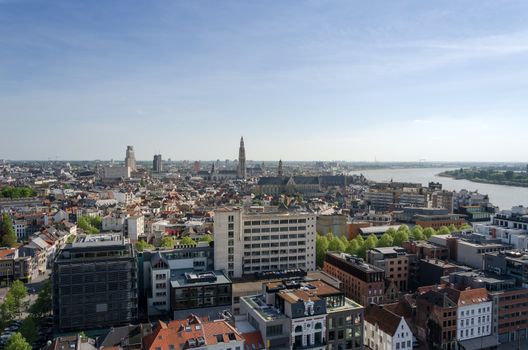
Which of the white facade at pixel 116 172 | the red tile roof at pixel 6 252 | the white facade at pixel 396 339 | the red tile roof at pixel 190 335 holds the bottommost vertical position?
the white facade at pixel 396 339

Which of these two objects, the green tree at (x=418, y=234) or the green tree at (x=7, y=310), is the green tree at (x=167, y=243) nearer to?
the green tree at (x=7, y=310)

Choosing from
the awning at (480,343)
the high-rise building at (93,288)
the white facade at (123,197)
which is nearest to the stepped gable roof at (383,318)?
the awning at (480,343)

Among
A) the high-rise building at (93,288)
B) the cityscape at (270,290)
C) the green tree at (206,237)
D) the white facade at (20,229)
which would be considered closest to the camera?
the cityscape at (270,290)

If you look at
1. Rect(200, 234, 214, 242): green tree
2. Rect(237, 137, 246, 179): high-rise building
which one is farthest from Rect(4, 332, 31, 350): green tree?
Rect(237, 137, 246, 179): high-rise building

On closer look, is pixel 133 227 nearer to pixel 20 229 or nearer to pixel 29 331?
pixel 20 229

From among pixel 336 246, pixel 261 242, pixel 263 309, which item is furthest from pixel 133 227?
pixel 263 309

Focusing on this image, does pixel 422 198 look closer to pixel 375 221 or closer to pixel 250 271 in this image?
pixel 375 221

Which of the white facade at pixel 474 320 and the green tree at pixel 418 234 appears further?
the green tree at pixel 418 234
